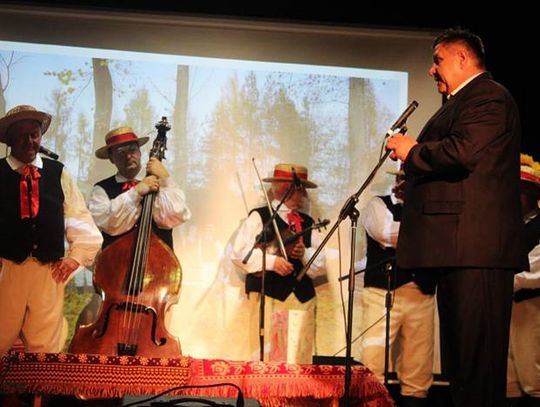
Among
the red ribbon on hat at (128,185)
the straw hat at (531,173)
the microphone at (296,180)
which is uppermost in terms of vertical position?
the straw hat at (531,173)

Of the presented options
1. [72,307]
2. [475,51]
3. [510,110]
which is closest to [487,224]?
[510,110]

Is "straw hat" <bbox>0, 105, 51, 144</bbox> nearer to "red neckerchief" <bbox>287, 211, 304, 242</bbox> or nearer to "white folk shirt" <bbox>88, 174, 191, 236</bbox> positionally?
"white folk shirt" <bbox>88, 174, 191, 236</bbox>

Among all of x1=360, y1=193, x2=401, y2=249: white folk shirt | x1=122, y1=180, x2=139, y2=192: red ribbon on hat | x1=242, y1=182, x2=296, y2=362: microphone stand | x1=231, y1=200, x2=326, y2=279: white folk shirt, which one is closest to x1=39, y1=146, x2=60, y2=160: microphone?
x1=122, y1=180, x2=139, y2=192: red ribbon on hat

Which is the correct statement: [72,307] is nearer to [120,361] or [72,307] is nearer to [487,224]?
[120,361]

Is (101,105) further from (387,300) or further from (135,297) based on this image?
(387,300)

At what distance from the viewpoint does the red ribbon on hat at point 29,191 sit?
4.34m

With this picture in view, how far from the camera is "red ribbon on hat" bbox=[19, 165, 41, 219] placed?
14.3 feet

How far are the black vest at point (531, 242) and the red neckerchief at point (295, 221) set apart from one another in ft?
4.94

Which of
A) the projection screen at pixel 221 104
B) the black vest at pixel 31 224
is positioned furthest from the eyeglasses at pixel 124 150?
the black vest at pixel 31 224

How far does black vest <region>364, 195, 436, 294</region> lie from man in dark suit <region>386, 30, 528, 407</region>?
6.03ft

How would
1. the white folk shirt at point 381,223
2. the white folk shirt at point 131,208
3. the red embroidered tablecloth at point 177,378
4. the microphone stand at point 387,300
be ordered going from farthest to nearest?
the white folk shirt at point 381,223 → the white folk shirt at point 131,208 → the microphone stand at point 387,300 → the red embroidered tablecloth at point 177,378

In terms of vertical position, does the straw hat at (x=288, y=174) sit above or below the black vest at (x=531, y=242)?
above

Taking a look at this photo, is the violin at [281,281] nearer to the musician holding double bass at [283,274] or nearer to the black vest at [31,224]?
the musician holding double bass at [283,274]

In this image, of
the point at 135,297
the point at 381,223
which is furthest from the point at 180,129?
the point at 381,223
